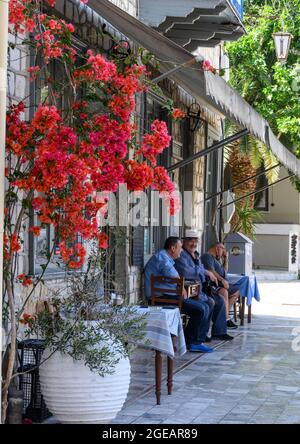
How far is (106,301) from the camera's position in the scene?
6.88 metres

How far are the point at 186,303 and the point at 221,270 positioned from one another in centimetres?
232

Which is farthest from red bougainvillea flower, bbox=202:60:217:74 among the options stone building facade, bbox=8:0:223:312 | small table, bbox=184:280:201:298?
small table, bbox=184:280:201:298

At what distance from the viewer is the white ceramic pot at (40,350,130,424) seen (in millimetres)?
6125

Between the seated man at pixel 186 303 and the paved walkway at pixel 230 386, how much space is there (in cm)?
24

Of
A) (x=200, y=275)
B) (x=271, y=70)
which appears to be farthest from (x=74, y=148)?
(x=271, y=70)

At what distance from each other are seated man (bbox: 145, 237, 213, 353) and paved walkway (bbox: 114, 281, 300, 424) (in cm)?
24

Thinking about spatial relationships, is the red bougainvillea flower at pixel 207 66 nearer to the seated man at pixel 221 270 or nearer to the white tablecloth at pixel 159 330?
the white tablecloth at pixel 159 330

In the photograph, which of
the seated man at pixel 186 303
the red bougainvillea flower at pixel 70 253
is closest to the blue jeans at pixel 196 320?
the seated man at pixel 186 303

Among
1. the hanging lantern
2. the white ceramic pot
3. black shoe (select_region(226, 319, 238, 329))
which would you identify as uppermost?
the hanging lantern

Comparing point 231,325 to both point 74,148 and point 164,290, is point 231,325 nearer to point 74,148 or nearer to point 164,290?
point 164,290

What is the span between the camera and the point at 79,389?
6.12 m

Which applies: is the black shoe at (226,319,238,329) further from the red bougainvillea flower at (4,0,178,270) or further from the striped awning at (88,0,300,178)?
the red bougainvillea flower at (4,0,178,270)

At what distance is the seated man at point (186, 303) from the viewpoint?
10625 millimetres
